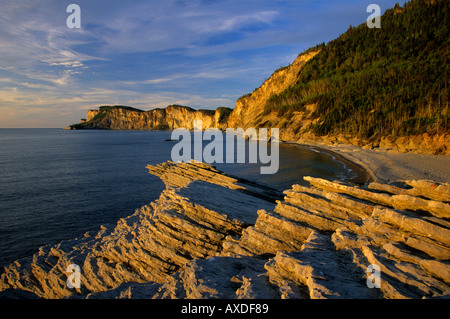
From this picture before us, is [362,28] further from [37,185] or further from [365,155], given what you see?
[37,185]

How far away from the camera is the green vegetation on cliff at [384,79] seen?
5091cm

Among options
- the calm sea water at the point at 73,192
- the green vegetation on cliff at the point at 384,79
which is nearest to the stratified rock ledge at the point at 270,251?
the calm sea water at the point at 73,192

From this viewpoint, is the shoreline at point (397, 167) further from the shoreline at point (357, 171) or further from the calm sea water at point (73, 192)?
the calm sea water at point (73, 192)

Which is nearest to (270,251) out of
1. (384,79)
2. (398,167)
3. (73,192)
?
(73,192)

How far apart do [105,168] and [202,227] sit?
137 feet

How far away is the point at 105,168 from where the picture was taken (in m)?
47.8

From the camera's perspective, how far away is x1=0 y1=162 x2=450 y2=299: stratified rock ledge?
21.3 feet

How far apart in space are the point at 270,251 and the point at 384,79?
76245 millimetres

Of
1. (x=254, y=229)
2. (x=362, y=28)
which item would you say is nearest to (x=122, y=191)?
(x=254, y=229)

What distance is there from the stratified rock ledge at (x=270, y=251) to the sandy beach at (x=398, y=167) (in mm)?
20669

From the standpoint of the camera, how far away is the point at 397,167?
3238cm

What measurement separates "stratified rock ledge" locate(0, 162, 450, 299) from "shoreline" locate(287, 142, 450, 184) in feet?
67.0

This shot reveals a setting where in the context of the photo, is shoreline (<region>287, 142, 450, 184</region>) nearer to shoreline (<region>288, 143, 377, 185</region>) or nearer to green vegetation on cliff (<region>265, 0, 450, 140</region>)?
shoreline (<region>288, 143, 377, 185</region>)
